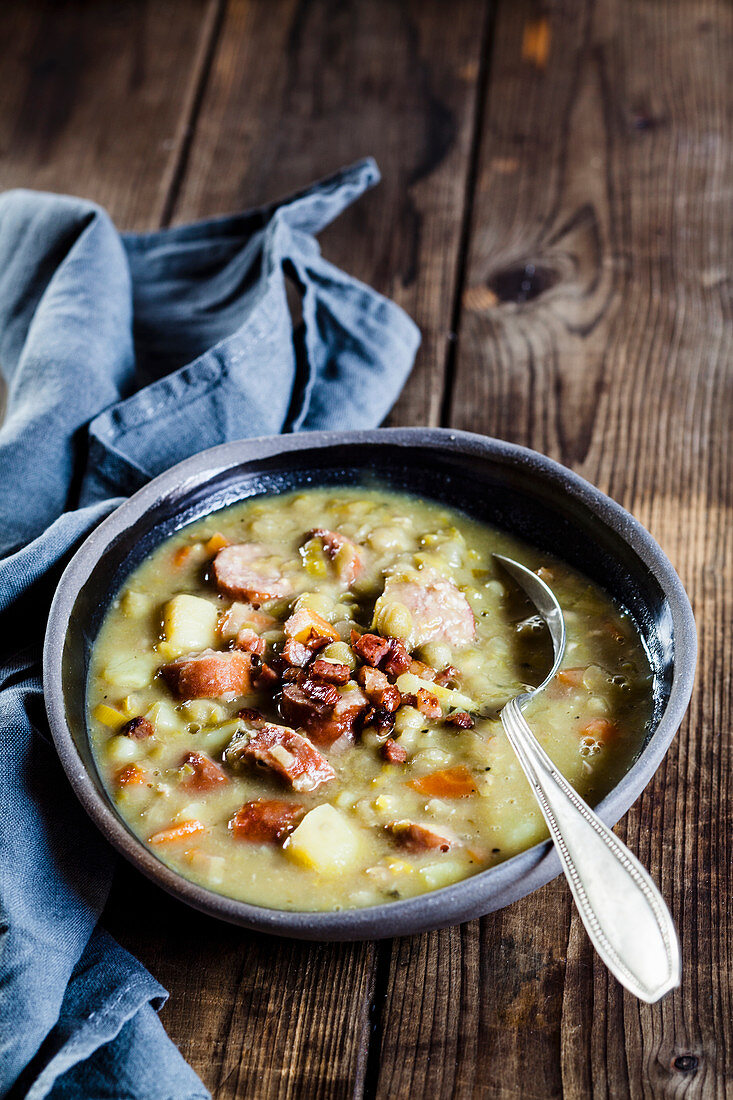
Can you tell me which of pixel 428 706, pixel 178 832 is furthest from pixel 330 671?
pixel 178 832

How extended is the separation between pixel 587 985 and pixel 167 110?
3.63 meters

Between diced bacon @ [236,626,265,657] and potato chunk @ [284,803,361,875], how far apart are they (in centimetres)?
43

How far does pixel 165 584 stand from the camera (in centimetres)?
260

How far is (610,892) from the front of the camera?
1.81 metres

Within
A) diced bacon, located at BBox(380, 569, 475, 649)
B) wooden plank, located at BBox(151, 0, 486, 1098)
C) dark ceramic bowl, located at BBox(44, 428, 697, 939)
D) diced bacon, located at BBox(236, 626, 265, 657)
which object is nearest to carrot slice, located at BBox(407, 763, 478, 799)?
dark ceramic bowl, located at BBox(44, 428, 697, 939)

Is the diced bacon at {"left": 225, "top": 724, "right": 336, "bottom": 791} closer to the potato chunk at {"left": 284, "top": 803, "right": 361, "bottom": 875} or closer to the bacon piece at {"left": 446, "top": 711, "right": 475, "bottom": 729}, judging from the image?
the potato chunk at {"left": 284, "top": 803, "right": 361, "bottom": 875}

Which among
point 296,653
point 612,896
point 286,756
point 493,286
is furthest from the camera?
point 493,286

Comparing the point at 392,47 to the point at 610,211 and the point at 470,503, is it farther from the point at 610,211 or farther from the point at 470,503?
the point at 470,503

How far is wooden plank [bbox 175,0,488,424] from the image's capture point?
3850mm

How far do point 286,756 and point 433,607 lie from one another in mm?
491

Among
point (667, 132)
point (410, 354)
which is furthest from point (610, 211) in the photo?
point (410, 354)

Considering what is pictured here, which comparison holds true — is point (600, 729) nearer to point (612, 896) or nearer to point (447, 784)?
point (447, 784)

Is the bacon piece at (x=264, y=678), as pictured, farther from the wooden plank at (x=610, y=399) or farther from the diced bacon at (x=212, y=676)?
the wooden plank at (x=610, y=399)

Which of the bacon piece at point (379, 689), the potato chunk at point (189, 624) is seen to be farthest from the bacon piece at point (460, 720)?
the potato chunk at point (189, 624)
